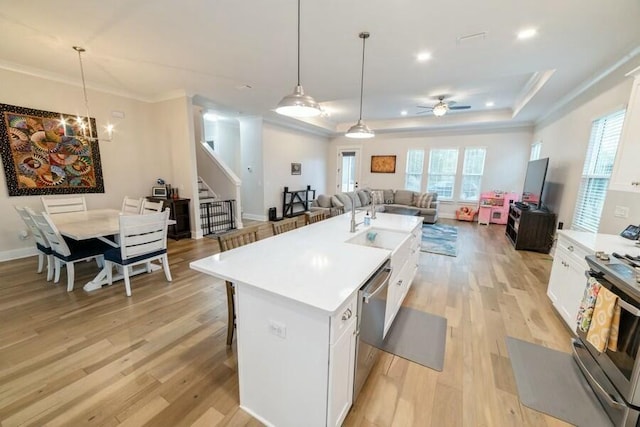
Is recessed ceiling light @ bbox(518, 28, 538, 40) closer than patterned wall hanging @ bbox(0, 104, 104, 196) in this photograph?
Yes

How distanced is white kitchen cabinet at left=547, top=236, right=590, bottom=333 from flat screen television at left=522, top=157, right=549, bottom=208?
2.48 metres

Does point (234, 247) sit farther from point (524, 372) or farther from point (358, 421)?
point (524, 372)

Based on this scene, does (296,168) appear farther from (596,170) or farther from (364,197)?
(596,170)

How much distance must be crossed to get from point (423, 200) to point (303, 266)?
21.3 ft

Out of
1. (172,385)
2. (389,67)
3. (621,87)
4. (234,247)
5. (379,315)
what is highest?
(389,67)

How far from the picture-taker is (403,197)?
7598 millimetres

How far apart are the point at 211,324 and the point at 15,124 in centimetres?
428

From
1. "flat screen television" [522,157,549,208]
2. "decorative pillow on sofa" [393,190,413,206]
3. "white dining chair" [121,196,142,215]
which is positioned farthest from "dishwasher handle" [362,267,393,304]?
"decorative pillow on sofa" [393,190,413,206]

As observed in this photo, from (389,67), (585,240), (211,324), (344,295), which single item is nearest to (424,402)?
(344,295)

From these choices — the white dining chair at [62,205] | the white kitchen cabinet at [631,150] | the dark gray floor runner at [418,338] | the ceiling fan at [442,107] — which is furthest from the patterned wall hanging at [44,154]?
the white kitchen cabinet at [631,150]

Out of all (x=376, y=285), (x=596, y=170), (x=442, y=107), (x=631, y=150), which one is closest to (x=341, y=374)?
(x=376, y=285)

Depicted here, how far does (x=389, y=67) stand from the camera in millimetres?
3354

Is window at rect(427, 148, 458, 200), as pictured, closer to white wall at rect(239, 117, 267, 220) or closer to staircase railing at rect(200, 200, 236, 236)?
white wall at rect(239, 117, 267, 220)

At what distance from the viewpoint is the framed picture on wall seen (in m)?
8.48
